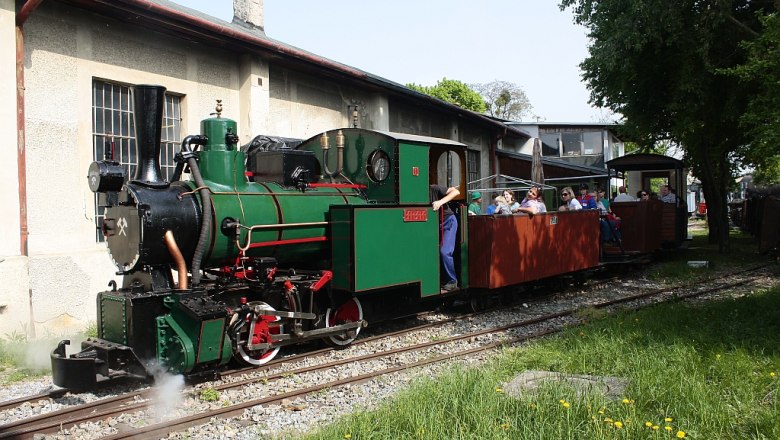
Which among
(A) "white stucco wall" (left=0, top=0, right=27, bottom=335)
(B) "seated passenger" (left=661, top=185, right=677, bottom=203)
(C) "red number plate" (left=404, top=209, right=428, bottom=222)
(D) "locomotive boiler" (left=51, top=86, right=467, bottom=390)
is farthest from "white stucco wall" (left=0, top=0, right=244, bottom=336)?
(B) "seated passenger" (left=661, top=185, right=677, bottom=203)

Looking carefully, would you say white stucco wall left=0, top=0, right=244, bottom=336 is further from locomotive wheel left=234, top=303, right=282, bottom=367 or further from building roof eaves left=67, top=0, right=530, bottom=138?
locomotive wheel left=234, top=303, right=282, bottom=367

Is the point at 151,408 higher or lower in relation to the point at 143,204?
lower

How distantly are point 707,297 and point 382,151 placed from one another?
20.5 feet

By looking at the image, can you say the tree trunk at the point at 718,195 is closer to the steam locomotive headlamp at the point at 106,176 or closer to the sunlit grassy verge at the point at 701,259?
the sunlit grassy verge at the point at 701,259

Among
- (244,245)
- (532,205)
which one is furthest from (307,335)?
(532,205)

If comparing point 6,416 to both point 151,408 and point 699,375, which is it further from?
point 699,375

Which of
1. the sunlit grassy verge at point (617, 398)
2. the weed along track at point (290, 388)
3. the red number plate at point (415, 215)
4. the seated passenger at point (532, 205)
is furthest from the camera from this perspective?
the seated passenger at point (532, 205)

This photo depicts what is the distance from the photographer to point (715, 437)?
3.92 metres

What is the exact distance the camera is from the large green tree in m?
13.0

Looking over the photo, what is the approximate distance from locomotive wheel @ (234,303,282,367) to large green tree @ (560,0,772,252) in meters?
9.42

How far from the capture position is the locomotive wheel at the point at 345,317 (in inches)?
293

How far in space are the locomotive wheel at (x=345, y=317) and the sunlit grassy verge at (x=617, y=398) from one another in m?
1.91

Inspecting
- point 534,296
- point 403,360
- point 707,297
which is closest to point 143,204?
point 403,360

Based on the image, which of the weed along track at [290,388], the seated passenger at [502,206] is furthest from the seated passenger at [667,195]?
the weed along track at [290,388]
